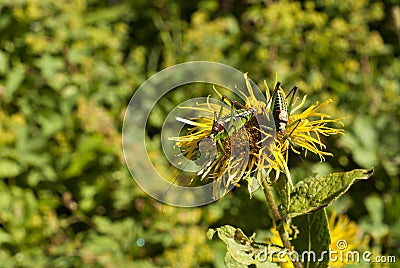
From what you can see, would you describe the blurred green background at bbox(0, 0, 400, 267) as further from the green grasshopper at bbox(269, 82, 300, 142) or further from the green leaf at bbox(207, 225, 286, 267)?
the green grasshopper at bbox(269, 82, 300, 142)

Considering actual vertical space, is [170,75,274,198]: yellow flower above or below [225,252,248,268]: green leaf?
above

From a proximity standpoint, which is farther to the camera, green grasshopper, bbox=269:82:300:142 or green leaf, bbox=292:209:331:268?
green leaf, bbox=292:209:331:268

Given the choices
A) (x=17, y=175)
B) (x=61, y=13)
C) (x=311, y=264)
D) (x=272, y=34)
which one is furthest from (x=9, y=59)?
(x=311, y=264)

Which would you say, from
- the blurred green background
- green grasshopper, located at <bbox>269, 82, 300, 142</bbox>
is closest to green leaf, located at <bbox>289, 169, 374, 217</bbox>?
green grasshopper, located at <bbox>269, 82, 300, 142</bbox>

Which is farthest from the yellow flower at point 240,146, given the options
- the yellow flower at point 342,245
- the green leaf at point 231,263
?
the yellow flower at point 342,245

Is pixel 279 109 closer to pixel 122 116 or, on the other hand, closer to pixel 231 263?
pixel 231 263
